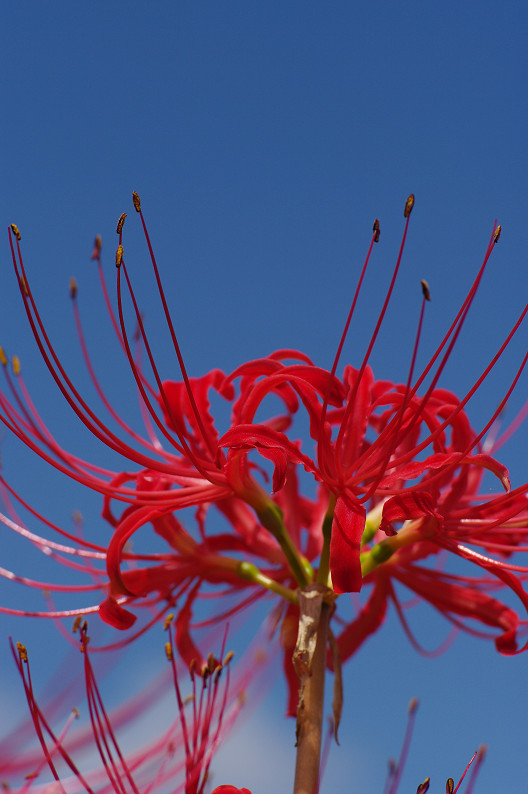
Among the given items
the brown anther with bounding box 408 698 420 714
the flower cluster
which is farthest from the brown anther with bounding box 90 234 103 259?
A: the brown anther with bounding box 408 698 420 714

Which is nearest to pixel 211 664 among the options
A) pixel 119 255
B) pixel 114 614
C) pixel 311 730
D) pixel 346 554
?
pixel 114 614

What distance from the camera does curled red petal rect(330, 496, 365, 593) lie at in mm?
2219

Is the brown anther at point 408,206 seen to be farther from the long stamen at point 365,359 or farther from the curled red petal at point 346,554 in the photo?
the curled red petal at point 346,554

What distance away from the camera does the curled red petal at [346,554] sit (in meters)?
2.22

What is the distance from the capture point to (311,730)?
2.31m

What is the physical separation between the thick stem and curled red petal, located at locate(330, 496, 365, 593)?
0.27 m

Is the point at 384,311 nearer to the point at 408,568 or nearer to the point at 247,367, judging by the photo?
the point at 247,367

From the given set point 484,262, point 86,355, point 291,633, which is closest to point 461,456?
point 484,262

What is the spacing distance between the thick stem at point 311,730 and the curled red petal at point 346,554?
10.8 inches

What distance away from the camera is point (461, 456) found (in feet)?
7.65

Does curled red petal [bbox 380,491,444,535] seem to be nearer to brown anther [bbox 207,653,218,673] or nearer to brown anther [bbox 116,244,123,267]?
brown anther [bbox 207,653,218,673]

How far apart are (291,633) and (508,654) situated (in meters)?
0.68

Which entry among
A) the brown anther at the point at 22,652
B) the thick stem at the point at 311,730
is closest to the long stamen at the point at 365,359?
the thick stem at the point at 311,730

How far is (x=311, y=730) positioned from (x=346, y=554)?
471 millimetres
